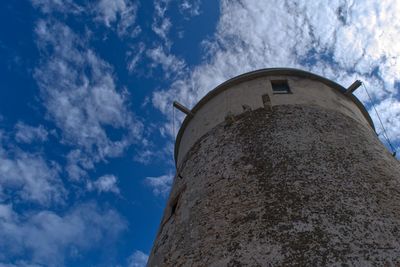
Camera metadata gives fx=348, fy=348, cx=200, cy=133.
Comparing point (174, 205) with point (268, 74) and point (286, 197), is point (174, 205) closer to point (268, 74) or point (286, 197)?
point (286, 197)

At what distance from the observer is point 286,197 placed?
5.48 metres

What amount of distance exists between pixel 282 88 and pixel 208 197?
162 inches

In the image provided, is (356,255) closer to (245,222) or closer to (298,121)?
(245,222)

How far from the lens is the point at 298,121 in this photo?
729cm

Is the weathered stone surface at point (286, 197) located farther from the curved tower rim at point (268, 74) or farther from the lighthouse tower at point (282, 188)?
the curved tower rim at point (268, 74)

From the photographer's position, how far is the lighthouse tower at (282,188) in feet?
15.6

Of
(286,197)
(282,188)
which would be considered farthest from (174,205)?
(286,197)

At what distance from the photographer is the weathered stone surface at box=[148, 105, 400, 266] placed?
4719mm

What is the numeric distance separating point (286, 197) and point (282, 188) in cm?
21

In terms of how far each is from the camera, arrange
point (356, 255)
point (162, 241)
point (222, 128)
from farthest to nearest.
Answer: point (222, 128) < point (162, 241) < point (356, 255)

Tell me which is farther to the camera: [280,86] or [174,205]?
[280,86]

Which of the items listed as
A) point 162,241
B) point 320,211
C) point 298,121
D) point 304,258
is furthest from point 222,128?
point 304,258

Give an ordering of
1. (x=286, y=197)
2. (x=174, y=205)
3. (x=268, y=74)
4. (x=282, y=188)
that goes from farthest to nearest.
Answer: (x=268, y=74) → (x=174, y=205) → (x=282, y=188) → (x=286, y=197)

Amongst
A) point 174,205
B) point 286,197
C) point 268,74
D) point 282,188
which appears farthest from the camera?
point 268,74
